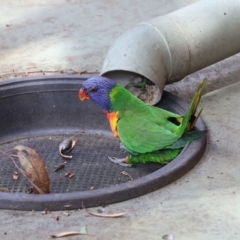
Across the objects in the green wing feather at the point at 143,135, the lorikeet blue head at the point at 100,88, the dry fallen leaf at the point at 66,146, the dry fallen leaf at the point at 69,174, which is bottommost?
the dry fallen leaf at the point at 66,146

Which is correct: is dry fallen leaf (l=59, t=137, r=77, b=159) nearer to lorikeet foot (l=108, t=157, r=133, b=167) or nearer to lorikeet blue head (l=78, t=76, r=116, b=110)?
lorikeet foot (l=108, t=157, r=133, b=167)

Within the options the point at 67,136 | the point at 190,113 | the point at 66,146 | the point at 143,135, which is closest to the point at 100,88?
the point at 143,135

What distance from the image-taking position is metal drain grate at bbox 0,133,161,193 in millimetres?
3438

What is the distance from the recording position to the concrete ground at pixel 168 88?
2678mm

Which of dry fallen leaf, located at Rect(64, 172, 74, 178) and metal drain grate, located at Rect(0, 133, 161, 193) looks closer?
metal drain grate, located at Rect(0, 133, 161, 193)

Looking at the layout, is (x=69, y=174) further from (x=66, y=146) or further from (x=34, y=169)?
(x=34, y=169)

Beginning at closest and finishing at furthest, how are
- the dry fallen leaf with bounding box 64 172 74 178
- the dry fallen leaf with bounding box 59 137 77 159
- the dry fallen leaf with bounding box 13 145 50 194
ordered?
the dry fallen leaf with bounding box 13 145 50 194 → the dry fallen leaf with bounding box 64 172 74 178 → the dry fallen leaf with bounding box 59 137 77 159

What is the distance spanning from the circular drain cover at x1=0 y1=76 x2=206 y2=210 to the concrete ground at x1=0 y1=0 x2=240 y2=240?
139mm

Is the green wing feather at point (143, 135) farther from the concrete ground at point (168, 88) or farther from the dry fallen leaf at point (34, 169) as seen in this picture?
the dry fallen leaf at point (34, 169)

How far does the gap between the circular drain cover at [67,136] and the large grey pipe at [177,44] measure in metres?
0.23

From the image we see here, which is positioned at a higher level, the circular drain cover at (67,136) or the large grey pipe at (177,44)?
the large grey pipe at (177,44)

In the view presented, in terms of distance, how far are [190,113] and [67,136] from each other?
1183 millimetres

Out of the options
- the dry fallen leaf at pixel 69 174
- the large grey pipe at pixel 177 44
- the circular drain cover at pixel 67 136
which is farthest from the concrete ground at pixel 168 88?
the dry fallen leaf at pixel 69 174

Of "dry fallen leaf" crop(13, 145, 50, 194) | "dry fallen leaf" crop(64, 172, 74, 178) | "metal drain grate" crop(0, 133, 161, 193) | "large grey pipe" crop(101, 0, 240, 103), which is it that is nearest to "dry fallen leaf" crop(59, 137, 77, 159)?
"metal drain grate" crop(0, 133, 161, 193)
